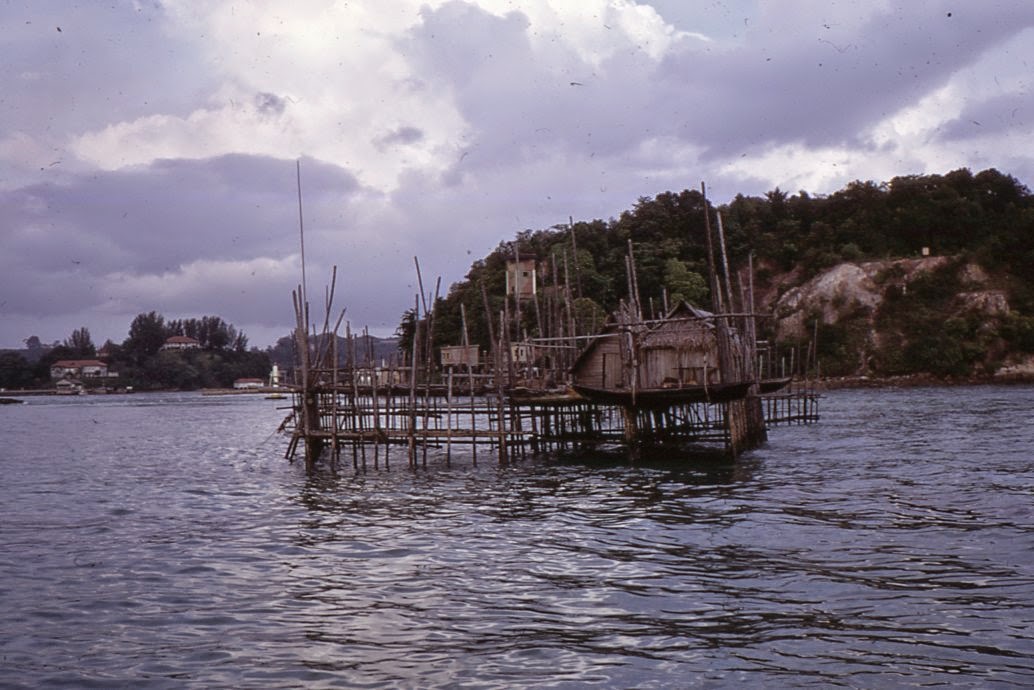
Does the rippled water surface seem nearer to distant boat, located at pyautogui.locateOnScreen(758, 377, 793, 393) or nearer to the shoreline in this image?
distant boat, located at pyautogui.locateOnScreen(758, 377, 793, 393)

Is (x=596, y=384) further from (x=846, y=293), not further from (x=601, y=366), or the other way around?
(x=846, y=293)

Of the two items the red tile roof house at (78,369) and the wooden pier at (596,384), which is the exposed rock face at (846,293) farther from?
the red tile roof house at (78,369)

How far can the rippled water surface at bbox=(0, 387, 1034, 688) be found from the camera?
9.05 meters

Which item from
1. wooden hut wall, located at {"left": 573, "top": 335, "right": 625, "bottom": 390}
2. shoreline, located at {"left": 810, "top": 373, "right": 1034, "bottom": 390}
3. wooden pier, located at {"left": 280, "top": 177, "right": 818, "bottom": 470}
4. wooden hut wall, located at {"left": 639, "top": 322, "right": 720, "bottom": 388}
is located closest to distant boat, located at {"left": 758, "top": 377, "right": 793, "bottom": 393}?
wooden pier, located at {"left": 280, "top": 177, "right": 818, "bottom": 470}

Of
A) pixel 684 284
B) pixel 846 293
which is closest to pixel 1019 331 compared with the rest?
pixel 846 293

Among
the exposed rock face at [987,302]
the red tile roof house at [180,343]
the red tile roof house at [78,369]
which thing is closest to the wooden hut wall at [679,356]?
the exposed rock face at [987,302]

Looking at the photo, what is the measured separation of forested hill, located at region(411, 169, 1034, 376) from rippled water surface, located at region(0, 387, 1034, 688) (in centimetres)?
5155

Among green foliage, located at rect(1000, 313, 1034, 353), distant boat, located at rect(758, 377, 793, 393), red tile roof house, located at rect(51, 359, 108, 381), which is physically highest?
red tile roof house, located at rect(51, 359, 108, 381)

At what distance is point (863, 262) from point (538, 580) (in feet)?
281

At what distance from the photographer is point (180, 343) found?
173875 mm

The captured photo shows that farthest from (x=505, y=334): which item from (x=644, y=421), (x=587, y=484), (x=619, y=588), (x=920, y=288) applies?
(x=920, y=288)

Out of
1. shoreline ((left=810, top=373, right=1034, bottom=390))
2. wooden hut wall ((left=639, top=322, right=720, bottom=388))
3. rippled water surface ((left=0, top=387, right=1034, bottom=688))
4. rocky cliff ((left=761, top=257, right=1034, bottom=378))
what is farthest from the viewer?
rocky cliff ((left=761, top=257, right=1034, bottom=378))

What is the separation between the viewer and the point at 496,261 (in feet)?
295

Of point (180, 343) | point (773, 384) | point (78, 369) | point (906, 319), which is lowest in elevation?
point (773, 384)
